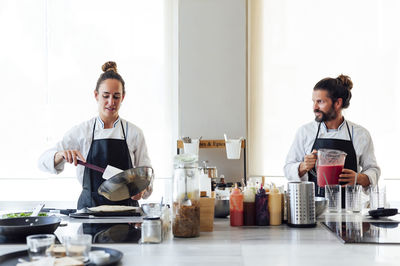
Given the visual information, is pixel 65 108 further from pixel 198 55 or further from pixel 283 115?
pixel 283 115

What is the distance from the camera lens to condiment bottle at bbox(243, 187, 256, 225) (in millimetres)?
2193

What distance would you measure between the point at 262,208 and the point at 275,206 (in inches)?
2.3

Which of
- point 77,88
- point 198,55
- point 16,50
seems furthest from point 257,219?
point 16,50

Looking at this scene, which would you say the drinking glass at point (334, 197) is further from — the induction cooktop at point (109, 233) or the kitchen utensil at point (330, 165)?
the induction cooktop at point (109, 233)

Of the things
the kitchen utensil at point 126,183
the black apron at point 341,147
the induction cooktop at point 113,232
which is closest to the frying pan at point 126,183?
the kitchen utensil at point 126,183

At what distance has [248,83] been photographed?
4.25 metres

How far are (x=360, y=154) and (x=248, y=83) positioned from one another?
124 centimetres

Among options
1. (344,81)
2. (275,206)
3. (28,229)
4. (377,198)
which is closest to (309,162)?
(377,198)

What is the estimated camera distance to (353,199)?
2.48m

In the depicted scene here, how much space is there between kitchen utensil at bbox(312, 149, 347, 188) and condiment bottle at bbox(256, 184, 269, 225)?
0.61 meters

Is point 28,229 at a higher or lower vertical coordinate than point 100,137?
lower

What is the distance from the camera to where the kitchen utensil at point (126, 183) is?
2409 millimetres

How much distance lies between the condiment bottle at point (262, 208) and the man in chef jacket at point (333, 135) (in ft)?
3.77

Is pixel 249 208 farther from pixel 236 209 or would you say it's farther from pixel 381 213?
pixel 381 213
